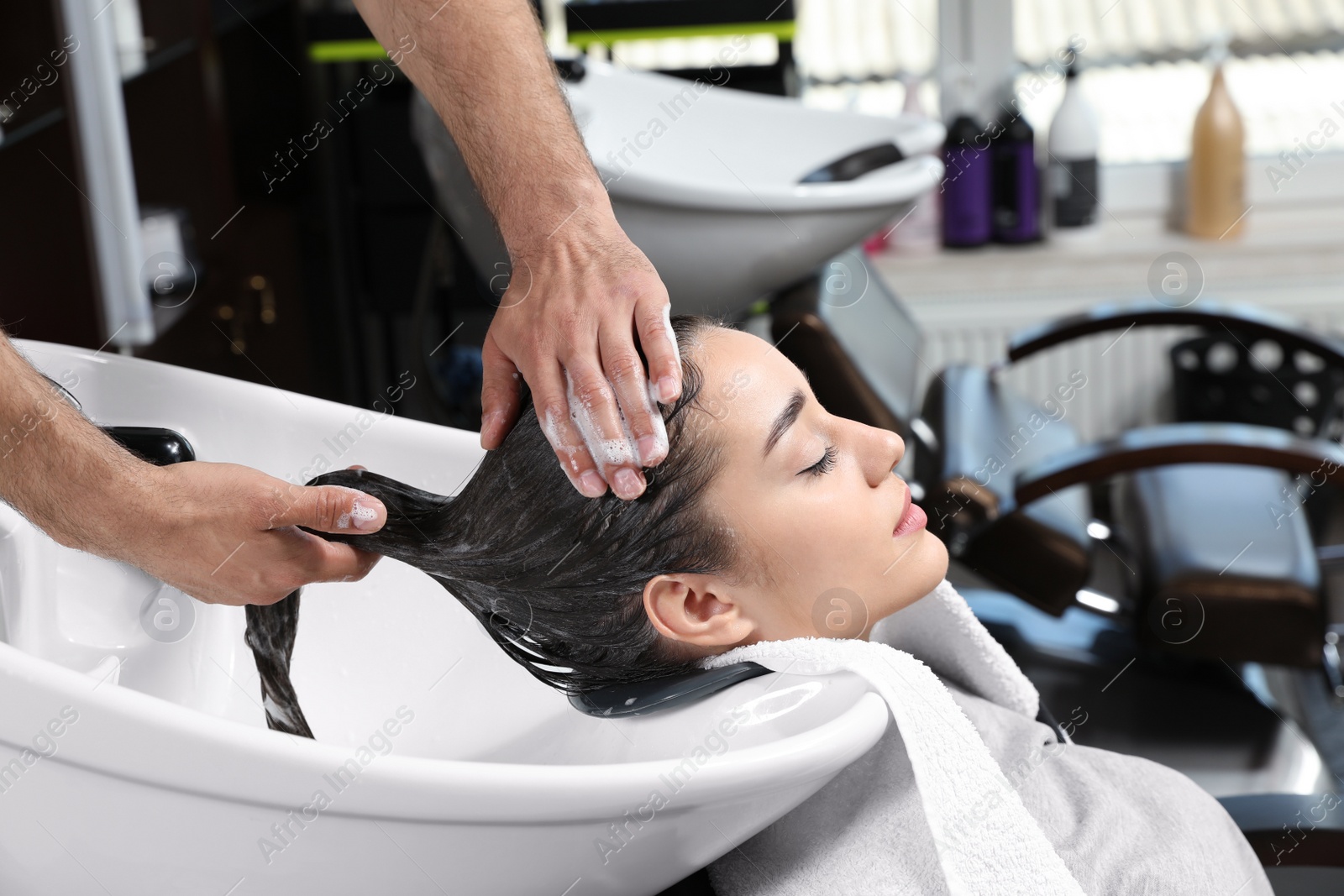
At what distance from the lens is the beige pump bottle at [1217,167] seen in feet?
9.82

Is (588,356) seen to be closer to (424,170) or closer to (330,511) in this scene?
(330,511)

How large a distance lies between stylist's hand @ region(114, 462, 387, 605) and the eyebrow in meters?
0.32

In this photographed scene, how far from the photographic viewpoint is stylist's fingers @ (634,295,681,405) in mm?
918

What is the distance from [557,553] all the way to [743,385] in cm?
20

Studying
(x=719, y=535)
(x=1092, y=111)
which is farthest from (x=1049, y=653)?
(x=1092, y=111)

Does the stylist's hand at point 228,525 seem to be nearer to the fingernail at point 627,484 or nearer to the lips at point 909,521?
the fingernail at point 627,484

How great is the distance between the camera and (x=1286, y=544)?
1749 mm

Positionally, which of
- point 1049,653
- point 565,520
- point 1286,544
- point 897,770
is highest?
point 565,520

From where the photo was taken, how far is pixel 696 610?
1016 millimetres

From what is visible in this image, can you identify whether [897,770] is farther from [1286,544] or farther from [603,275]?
[1286,544]

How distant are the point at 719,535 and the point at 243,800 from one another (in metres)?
0.45

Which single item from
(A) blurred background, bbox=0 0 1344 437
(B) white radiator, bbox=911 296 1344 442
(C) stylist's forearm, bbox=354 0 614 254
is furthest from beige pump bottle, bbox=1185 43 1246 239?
(C) stylist's forearm, bbox=354 0 614 254

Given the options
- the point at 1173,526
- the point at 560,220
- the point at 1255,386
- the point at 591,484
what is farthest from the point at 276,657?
the point at 1255,386

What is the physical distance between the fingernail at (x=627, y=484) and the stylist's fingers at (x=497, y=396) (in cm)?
15
